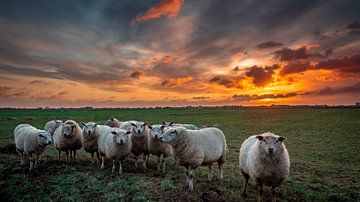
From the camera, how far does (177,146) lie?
33.3 ft

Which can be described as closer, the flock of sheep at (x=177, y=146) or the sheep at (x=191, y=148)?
the flock of sheep at (x=177, y=146)

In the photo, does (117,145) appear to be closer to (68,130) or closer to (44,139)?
(68,130)

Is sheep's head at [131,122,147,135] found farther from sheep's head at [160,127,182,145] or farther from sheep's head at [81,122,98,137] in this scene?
sheep's head at [160,127,182,145]

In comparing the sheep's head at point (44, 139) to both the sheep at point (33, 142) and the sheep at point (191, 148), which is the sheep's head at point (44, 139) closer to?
the sheep at point (33, 142)

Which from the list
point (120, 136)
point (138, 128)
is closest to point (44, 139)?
point (120, 136)

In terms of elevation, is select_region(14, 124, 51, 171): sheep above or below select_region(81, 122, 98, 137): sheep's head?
below

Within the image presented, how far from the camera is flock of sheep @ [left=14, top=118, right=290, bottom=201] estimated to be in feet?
26.5

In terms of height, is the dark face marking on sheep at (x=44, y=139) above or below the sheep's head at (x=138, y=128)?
below

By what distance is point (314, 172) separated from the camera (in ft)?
45.2

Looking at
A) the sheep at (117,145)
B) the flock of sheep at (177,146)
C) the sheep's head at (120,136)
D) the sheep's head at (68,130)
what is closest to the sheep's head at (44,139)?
the flock of sheep at (177,146)

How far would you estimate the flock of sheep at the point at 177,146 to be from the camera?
8070 mm

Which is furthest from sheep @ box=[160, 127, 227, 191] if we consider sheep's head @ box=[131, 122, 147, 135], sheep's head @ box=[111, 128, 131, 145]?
sheep's head @ box=[131, 122, 147, 135]

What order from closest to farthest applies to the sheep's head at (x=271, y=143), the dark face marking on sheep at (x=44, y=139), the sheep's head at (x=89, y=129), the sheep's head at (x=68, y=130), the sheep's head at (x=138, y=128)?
the sheep's head at (x=271, y=143), the dark face marking on sheep at (x=44, y=139), the sheep's head at (x=138, y=128), the sheep's head at (x=89, y=129), the sheep's head at (x=68, y=130)

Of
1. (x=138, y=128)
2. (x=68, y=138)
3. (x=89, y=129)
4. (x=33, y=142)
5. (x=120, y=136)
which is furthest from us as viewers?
(x=68, y=138)
